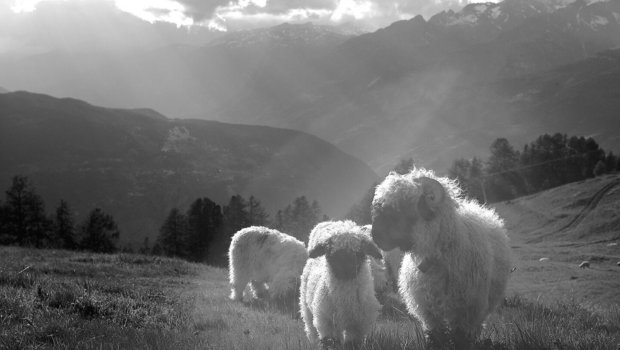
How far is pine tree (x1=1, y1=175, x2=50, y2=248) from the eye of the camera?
215ft

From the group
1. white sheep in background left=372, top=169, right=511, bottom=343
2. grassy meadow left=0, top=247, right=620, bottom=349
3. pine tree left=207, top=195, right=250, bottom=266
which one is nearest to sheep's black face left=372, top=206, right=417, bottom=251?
white sheep in background left=372, top=169, right=511, bottom=343

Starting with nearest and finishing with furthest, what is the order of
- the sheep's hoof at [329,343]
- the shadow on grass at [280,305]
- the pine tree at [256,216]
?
the sheep's hoof at [329,343] → the shadow on grass at [280,305] → the pine tree at [256,216]

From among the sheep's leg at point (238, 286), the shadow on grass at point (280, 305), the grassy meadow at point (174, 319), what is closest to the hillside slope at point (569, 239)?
the grassy meadow at point (174, 319)

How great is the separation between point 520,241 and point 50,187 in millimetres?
163609

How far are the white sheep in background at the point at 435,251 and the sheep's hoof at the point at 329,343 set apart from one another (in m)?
1.53

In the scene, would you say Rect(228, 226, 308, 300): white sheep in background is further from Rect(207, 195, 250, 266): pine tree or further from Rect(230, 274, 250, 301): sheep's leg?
Rect(207, 195, 250, 266): pine tree

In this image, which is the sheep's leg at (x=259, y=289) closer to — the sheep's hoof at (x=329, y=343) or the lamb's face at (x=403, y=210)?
the sheep's hoof at (x=329, y=343)

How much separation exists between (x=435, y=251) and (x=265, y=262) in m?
10.3

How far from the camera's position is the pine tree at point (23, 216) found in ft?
215

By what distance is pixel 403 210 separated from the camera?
812 cm

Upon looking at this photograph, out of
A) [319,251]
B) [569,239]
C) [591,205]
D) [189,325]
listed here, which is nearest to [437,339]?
[319,251]

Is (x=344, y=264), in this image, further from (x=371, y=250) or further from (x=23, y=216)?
(x=23, y=216)

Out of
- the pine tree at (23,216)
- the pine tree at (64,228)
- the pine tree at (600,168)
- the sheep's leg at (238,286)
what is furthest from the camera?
the pine tree at (600,168)

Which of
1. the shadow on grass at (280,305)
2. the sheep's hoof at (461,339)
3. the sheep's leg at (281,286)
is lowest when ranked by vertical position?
the shadow on grass at (280,305)
